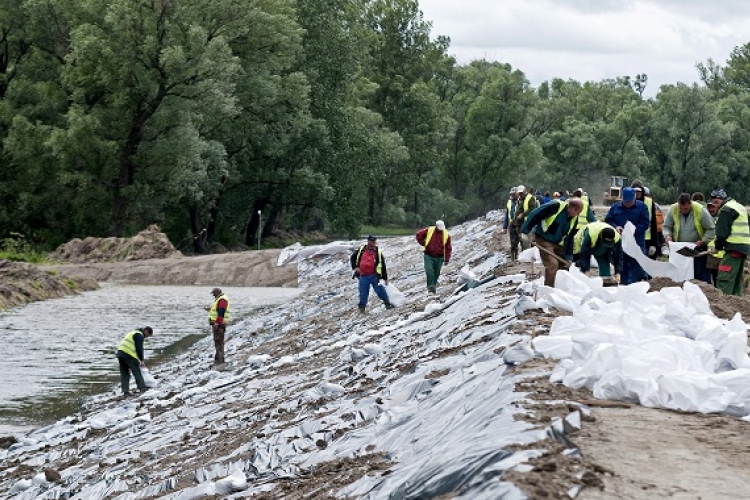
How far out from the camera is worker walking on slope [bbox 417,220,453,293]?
2203cm

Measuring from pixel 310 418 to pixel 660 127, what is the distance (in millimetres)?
82861

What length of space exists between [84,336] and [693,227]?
16.4 meters

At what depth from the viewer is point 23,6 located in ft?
168

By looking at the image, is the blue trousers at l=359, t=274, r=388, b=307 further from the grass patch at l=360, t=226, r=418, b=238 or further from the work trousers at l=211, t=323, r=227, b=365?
the grass patch at l=360, t=226, r=418, b=238

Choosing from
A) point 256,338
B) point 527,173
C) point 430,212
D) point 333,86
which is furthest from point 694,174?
point 256,338

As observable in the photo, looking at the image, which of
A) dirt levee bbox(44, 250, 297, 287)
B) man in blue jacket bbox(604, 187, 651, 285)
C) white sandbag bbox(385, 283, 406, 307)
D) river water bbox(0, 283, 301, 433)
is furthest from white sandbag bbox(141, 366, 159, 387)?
dirt levee bbox(44, 250, 297, 287)

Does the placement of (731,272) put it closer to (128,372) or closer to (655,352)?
(655,352)

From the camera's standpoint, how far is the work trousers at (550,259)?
49.5ft

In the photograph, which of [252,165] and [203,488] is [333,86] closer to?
[252,165]

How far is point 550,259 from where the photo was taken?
15227 mm

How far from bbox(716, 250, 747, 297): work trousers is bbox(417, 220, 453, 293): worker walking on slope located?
7126mm

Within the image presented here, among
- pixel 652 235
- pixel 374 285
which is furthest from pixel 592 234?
pixel 374 285

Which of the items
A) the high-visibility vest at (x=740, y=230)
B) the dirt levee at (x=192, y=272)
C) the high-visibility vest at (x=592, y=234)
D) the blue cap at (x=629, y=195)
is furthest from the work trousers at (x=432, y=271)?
the dirt levee at (x=192, y=272)

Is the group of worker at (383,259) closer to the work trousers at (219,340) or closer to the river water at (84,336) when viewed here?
the work trousers at (219,340)
